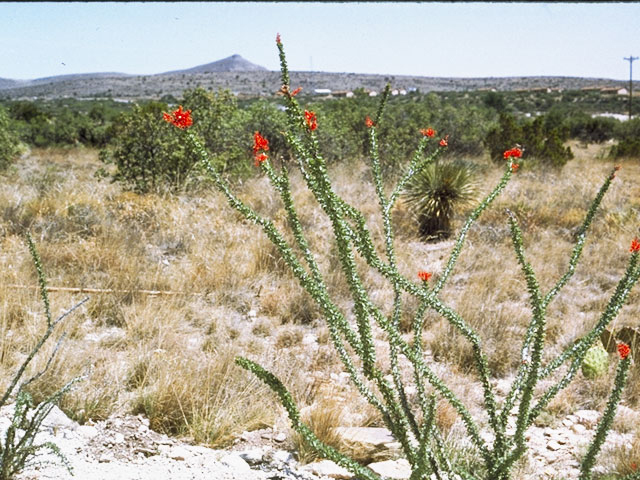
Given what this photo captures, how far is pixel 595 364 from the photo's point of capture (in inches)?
163

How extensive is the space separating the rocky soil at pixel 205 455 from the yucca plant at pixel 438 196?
4292 mm

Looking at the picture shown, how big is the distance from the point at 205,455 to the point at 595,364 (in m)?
2.68

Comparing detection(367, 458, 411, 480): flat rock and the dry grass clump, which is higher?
the dry grass clump

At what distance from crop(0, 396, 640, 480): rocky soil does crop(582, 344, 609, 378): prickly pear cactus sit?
0.58 metres

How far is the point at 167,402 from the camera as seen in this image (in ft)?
11.2

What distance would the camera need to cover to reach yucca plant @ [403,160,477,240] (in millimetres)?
7645

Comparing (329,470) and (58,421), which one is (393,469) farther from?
(58,421)

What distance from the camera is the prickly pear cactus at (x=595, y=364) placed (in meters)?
4.13

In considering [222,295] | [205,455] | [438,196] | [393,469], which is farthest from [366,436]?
[438,196]

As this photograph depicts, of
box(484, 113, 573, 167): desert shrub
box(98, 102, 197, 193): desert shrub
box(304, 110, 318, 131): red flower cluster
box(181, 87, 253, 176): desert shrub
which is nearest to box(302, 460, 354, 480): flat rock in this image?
box(304, 110, 318, 131): red flower cluster

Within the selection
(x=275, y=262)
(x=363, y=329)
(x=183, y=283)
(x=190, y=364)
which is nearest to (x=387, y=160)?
(x=275, y=262)

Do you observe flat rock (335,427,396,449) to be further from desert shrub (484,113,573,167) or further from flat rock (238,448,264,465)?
desert shrub (484,113,573,167)

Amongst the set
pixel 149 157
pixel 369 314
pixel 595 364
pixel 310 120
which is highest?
pixel 310 120

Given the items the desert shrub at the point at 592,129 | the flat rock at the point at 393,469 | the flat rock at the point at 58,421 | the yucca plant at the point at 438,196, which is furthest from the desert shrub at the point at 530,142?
the desert shrub at the point at 592,129
